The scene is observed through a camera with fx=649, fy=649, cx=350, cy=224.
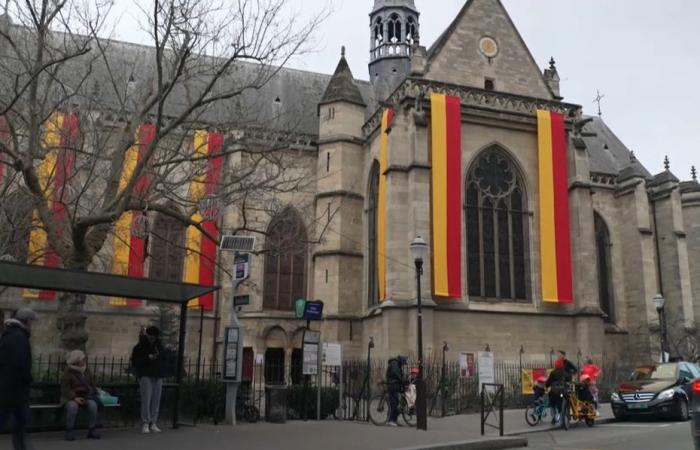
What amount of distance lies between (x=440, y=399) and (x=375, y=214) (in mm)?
10275

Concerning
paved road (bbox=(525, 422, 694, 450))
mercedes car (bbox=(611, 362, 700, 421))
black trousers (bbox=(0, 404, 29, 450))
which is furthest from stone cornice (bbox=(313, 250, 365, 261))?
black trousers (bbox=(0, 404, 29, 450))

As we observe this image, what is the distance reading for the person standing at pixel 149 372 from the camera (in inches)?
410

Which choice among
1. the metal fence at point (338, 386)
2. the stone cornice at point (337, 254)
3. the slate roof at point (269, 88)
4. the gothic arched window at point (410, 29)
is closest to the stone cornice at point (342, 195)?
the stone cornice at point (337, 254)

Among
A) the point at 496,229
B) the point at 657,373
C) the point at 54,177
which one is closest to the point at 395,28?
the point at 496,229

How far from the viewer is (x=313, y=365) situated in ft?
43.5

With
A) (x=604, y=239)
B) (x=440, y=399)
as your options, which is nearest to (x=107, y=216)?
(x=440, y=399)

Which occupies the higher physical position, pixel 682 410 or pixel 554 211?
pixel 554 211

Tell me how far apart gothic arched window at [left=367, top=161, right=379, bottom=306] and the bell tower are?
916 centimetres

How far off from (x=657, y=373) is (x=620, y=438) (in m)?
4.87

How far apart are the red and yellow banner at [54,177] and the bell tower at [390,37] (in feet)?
61.0

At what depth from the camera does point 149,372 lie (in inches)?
411

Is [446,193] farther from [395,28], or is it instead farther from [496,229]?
[395,28]

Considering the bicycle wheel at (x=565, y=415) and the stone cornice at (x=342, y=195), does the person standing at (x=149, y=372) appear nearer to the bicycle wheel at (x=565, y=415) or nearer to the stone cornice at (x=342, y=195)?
the bicycle wheel at (x=565, y=415)

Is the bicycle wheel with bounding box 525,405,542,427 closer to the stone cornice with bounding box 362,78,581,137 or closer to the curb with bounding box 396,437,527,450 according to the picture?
the curb with bounding box 396,437,527,450
